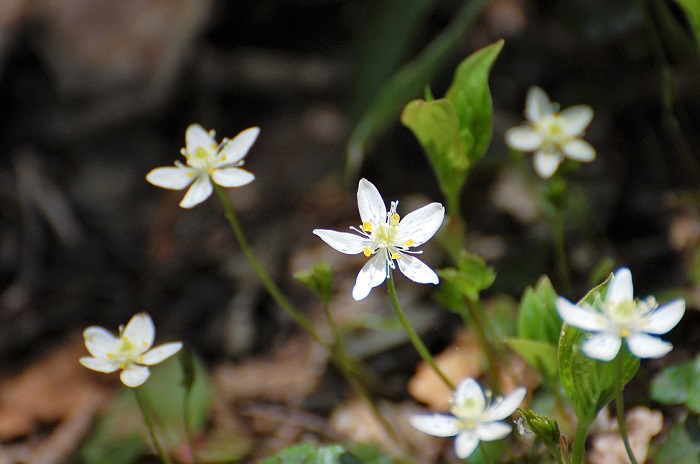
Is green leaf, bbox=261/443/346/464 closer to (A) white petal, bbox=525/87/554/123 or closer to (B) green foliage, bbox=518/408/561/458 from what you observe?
(B) green foliage, bbox=518/408/561/458

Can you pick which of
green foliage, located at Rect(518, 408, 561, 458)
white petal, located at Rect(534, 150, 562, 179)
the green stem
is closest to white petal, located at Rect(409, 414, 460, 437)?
green foliage, located at Rect(518, 408, 561, 458)

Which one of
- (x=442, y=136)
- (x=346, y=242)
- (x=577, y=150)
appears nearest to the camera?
(x=346, y=242)

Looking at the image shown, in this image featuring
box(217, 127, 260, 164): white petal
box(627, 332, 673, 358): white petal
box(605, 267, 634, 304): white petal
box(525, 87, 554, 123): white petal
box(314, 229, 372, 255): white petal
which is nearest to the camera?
box(627, 332, 673, 358): white petal

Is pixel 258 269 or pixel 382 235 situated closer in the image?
pixel 382 235

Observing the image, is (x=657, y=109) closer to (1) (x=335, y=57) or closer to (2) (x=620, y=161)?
(2) (x=620, y=161)

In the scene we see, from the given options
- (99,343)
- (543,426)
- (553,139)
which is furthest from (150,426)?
(553,139)

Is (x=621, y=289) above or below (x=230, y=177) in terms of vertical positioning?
below

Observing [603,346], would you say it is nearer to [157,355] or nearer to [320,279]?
[320,279]

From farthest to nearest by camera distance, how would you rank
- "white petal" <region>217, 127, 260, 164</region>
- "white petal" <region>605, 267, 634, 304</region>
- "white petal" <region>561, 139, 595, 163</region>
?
1. "white petal" <region>561, 139, 595, 163</region>
2. "white petal" <region>217, 127, 260, 164</region>
3. "white petal" <region>605, 267, 634, 304</region>
